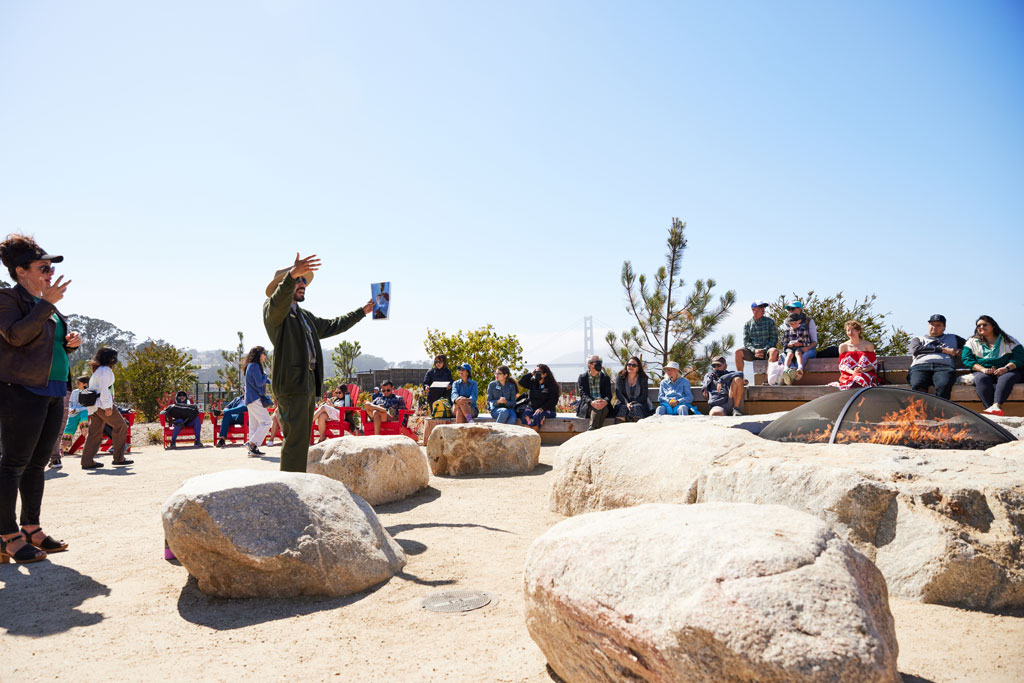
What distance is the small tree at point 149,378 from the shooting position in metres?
16.1

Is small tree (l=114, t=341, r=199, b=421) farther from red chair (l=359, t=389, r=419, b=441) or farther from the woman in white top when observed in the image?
the woman in white top

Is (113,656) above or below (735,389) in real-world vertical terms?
below

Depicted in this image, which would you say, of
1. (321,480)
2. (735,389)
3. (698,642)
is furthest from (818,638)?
(735,389)

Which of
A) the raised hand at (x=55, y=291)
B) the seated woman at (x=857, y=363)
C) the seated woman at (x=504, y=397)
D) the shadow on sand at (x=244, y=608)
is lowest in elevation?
the shadow on sand at (x=244, y=608)

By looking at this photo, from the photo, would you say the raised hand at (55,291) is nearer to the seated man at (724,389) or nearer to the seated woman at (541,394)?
the seated woman at (541,394)

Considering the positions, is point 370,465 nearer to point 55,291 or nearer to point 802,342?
point 55,291

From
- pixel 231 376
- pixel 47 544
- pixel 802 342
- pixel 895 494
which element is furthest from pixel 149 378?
pixel 895 494

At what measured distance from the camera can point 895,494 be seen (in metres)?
3.20

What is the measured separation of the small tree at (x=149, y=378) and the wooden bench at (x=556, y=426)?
9.54 m

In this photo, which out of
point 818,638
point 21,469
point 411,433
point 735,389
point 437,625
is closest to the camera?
point 818,638

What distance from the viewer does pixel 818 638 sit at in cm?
157

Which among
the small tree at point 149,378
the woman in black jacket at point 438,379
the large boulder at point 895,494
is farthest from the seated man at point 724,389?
the small tree at point 149,378

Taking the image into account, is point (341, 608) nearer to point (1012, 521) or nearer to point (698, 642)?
point (698, 642)

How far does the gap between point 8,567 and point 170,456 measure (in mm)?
5854
